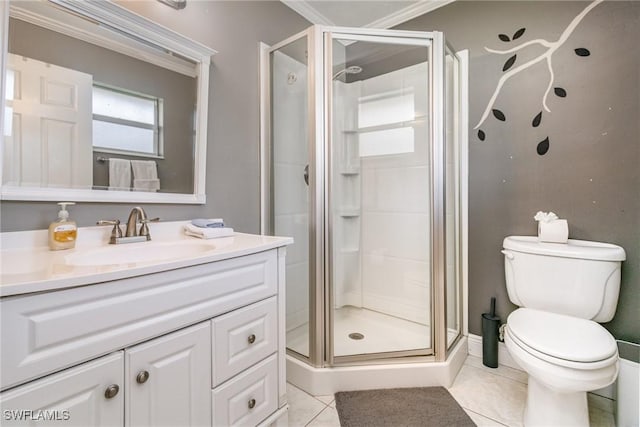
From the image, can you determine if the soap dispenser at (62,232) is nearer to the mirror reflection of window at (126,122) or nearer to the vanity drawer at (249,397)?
the mirror reflection of window at (126,122)

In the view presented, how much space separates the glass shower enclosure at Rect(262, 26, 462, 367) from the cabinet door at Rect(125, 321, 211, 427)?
0.73 metres

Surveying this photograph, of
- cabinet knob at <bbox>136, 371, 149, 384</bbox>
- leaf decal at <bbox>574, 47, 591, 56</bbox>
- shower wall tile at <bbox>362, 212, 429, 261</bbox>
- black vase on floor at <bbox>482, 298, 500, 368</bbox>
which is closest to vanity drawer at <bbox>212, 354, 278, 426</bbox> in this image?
cabinet knob at <bbox>136, 371, 149, 384</bbox>

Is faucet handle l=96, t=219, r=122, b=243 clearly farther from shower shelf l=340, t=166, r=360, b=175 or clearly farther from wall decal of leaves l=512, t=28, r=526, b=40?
wall decal of leaves l=512, t=28, r=526, b=40

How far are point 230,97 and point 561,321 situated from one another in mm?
2011

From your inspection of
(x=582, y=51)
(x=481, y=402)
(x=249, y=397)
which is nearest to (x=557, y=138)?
(x=582, y=51)

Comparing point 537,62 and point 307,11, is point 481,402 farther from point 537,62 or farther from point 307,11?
point 307,11

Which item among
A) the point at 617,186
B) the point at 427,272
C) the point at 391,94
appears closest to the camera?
the point at 617,186

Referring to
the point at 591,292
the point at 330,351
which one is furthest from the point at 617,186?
the point at 330,351

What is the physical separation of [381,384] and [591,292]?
1099mm

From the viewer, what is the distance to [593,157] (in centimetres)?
152

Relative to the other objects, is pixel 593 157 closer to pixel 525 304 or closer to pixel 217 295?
pixel 525 304

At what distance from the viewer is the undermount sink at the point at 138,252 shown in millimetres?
1013

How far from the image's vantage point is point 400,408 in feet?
4.63

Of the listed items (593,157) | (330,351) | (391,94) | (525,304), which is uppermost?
(391,94)
